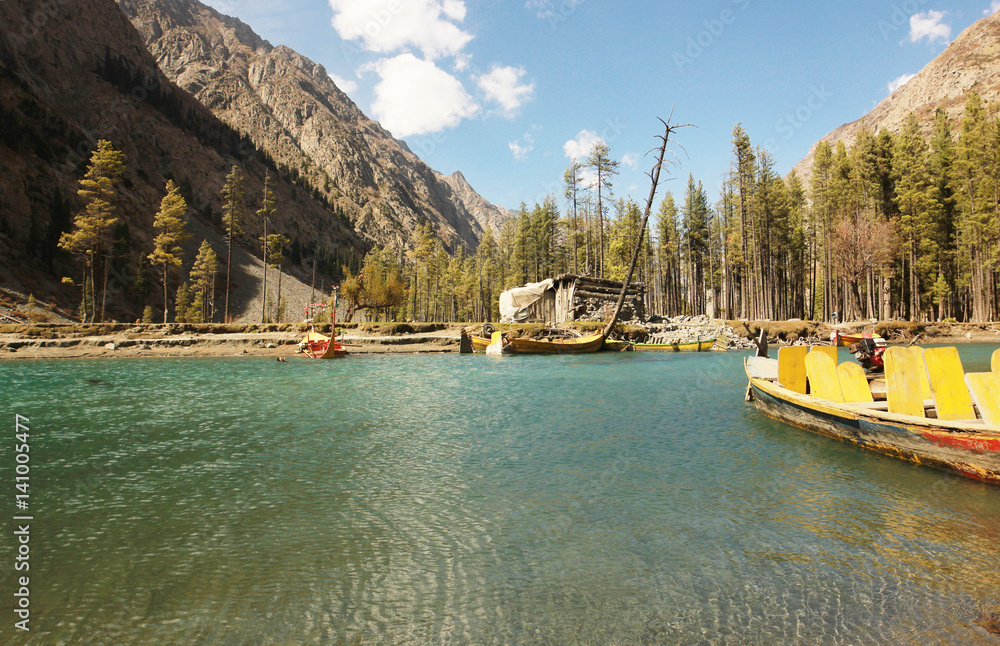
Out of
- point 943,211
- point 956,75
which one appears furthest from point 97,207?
point 956,75

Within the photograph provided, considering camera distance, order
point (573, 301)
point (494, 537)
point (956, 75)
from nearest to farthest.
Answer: point (494, 537), point (573, 301), point (956, 75)

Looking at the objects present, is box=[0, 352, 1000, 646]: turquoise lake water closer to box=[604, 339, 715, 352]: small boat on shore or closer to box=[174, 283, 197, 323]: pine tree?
box=[604, 339, 715, 352]: small boat on shore

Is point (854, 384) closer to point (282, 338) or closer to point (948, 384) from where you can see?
point (948, 384)

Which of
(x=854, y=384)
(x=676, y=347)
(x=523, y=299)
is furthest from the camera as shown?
(x=523, y=299)

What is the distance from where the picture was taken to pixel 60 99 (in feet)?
350

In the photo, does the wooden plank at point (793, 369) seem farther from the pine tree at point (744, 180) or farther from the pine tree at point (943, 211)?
the pine tree at point (943, 211)

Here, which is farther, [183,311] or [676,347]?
[183,311]

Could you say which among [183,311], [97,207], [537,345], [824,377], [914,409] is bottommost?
[914,409]

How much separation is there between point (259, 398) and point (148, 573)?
41.4 ft

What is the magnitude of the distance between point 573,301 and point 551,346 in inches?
418

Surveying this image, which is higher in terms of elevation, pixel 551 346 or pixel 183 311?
pixel 183 311

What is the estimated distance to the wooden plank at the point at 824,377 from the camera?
985 cm


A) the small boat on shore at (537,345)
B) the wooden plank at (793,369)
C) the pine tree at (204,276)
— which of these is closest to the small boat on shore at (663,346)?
the small boat on shore at (537,345)

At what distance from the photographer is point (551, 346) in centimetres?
3572
